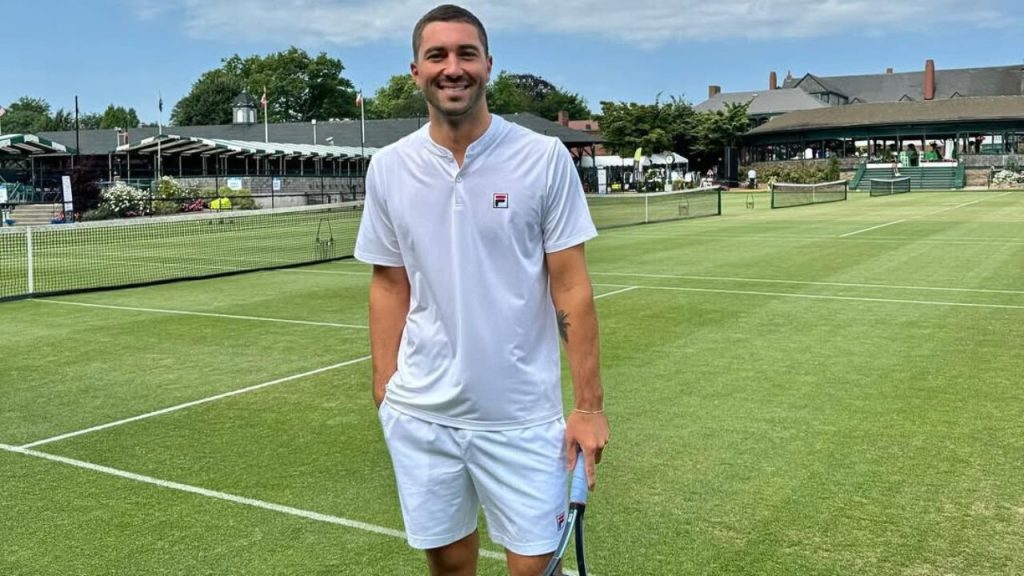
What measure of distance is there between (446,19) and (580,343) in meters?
1.12

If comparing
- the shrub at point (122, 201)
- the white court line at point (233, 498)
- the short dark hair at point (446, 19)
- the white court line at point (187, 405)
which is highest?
the shrub at point (122, 201)

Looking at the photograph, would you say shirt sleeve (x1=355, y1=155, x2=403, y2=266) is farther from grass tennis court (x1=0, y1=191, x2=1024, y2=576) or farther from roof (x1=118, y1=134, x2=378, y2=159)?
roof (x1=118, y1=134, x2=378, y2=159)

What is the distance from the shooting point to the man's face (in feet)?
9.95

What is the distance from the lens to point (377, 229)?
3.31 m

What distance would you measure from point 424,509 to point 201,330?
9.96 meters

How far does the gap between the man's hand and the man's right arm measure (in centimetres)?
70

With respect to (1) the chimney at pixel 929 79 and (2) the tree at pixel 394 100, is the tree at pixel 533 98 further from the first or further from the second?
(1) the chimney at pixel 929 79

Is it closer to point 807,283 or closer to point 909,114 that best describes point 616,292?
point 807,283

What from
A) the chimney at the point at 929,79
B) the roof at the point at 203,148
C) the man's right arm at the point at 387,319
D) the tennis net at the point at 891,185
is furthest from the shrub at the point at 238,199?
the chimney at the point at 929,79

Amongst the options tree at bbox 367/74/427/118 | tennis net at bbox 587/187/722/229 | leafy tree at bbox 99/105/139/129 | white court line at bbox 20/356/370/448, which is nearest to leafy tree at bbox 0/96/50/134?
leafy tree at bbox 99/105/139/129

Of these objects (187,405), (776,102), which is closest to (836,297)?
(187,405)

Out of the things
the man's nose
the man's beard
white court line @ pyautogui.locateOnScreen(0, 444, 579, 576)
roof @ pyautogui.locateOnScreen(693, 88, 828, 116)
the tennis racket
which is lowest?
white court line @ pyautogui.locateOnScreen(0, 444, 579, 576)

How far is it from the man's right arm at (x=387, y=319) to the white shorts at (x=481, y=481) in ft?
0.57

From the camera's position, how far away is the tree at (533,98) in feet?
490
